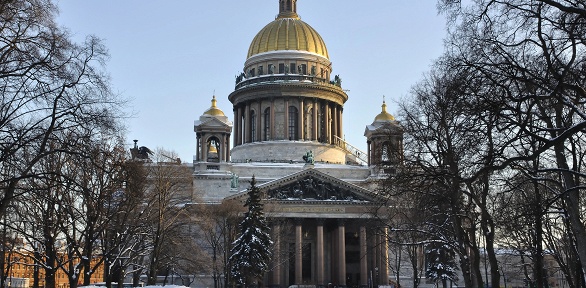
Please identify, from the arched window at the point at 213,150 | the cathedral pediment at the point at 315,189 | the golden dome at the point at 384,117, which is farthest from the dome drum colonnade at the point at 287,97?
the cathedral pediment at the point at 315,189

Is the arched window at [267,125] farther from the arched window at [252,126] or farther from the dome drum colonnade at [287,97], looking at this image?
the arched window at [252,126]

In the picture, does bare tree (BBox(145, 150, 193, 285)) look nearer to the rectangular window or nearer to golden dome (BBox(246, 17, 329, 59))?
the rectangular window

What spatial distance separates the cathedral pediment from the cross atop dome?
30.8 metres

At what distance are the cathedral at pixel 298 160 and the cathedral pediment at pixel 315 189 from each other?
96 mm

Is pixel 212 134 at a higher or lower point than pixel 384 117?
lower

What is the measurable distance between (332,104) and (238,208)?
109ft

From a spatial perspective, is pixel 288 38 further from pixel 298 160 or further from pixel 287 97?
pixel 298 160

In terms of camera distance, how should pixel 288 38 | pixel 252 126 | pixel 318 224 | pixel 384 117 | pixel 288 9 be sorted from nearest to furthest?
pixel 318 224
pixel 384 117
pixel 252 126
pixel 288 38
pixel 288 9

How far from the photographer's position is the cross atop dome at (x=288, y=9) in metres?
94.1

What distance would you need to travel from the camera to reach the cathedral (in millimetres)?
68625

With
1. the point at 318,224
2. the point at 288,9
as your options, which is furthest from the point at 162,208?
the point at 288,9

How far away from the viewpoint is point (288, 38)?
3494 inches

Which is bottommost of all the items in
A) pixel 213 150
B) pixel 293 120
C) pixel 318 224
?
pixel 318 224

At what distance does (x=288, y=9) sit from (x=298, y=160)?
23.2m
